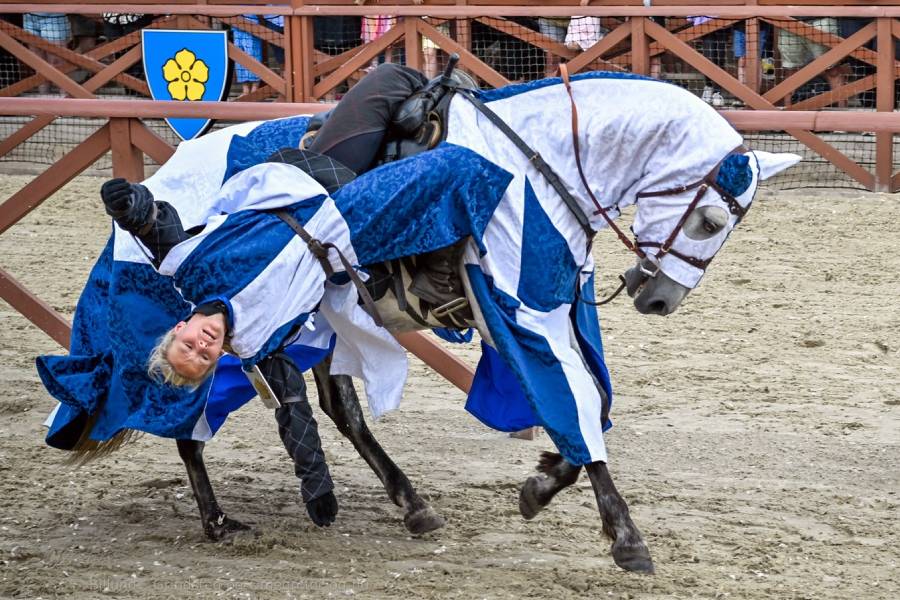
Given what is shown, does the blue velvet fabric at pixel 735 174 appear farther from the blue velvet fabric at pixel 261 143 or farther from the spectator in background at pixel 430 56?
the spectator in background at pixel 430 56

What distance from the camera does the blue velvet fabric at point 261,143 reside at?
4188 millimetres

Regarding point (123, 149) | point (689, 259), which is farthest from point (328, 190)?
point (123, 149)

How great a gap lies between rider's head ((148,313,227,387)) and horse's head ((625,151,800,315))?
3.93ft

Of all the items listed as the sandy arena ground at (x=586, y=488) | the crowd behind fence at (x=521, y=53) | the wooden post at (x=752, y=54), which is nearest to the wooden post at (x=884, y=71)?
the crowd behind fence at (x=521, y=53)

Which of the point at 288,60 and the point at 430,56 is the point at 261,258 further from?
the point at 288,60

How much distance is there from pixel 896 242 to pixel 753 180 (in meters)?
4.55

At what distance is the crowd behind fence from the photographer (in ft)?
32.5

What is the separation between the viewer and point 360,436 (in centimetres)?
488

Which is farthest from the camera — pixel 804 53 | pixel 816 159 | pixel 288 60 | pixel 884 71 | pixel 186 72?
pixel 288 60

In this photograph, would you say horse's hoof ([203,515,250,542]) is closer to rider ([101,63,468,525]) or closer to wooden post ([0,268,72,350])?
rider ([101,63,468,525])

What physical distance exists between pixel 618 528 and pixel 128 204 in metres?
1.61

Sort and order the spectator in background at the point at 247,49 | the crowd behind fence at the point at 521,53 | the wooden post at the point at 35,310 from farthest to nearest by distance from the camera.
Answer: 1. the spectator in background at the point at 247,49
2. the crowd behind fence at the point at 521,53
3. the wooden post at the point at 35,310

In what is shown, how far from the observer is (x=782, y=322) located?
22.3ft

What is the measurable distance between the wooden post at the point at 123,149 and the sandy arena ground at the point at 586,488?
1102mm
